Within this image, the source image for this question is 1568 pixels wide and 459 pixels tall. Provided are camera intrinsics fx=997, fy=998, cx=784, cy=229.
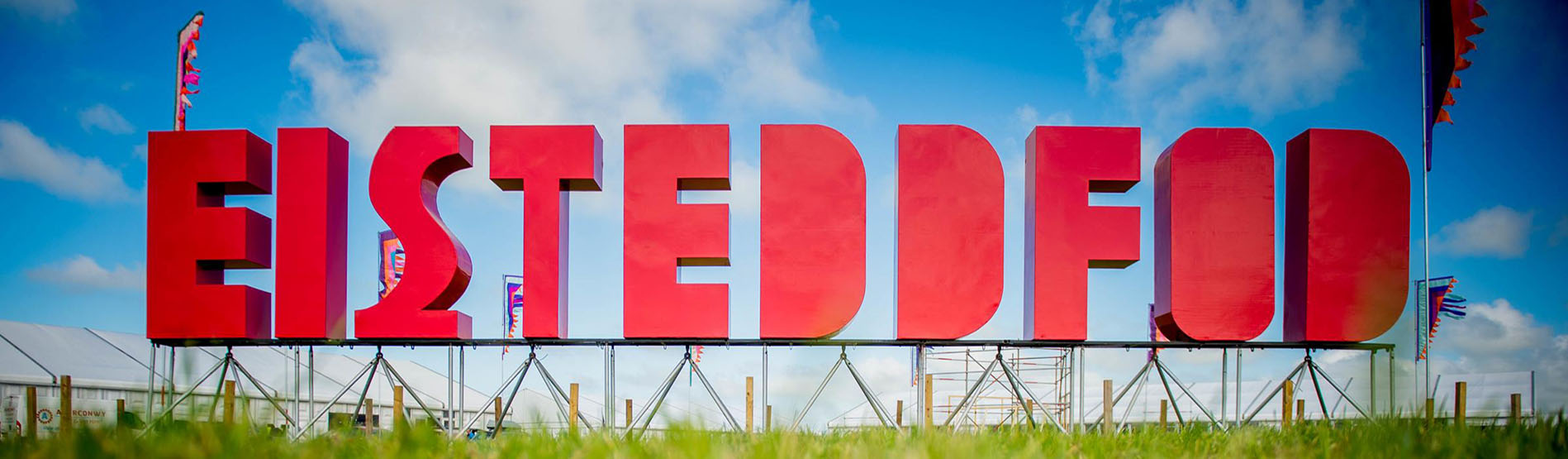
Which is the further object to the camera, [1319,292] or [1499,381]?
[1499,381]

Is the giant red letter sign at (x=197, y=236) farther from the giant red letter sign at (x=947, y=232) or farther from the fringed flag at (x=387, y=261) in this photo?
the fringed flag at (x=387, y=261)

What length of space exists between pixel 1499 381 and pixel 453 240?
3107 cm

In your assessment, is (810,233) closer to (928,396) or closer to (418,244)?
(928,396)

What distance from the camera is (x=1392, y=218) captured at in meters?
15.3

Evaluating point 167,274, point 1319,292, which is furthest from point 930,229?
point 167,274

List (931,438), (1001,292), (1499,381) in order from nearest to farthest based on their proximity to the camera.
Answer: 1. (931,438)
2. (1001,292)
3. (1499,381)

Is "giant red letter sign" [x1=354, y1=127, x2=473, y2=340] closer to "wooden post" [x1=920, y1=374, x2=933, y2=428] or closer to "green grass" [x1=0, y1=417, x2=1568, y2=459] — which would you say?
"wooden post" [x1=920, y1=374, x2=933, y2=428]

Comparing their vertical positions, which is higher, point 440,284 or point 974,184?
point 974,184

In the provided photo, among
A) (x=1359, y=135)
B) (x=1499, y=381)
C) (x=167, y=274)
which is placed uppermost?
(x=1359, y=135)

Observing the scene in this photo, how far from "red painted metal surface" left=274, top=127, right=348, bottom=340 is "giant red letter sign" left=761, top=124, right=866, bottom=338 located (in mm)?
6778

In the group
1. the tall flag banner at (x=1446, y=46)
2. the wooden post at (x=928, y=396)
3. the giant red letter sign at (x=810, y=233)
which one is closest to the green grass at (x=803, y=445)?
the wooden post at (x=928, y=396)

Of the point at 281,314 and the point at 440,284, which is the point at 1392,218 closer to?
the point at 440,284

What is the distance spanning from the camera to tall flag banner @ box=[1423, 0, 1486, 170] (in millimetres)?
15328

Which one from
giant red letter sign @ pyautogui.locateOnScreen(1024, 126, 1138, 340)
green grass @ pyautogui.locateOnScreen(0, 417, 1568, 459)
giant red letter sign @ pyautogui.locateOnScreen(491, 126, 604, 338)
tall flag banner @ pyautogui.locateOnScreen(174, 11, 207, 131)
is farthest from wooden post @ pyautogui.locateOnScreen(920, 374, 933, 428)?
tall flag banner @ pyautogui.locateOnScreen(174, 11, 207, 131)
